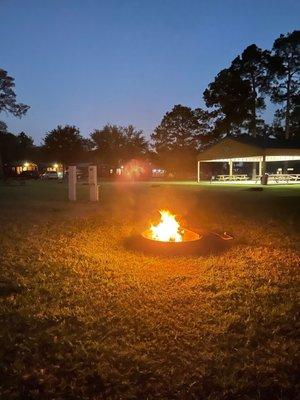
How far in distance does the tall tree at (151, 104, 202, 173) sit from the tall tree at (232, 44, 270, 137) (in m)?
12.0

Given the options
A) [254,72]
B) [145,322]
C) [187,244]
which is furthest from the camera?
[254,72]

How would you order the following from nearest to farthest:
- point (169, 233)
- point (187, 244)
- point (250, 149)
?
point (187, 244) < point (169, 233) < point (250, 149)

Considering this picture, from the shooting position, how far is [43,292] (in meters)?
5.00

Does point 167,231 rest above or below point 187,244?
above

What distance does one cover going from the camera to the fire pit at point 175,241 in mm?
6758

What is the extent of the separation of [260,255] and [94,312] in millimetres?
3699

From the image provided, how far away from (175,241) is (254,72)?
4917 cm

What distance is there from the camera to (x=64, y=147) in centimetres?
7494

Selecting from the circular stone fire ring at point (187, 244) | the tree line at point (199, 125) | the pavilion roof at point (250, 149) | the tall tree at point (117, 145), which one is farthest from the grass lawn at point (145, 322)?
the tall tree at point (117, 145)

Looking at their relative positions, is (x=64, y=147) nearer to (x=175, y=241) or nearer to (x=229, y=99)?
(x=229, y=99)

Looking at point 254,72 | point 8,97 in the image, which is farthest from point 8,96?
point 254,72

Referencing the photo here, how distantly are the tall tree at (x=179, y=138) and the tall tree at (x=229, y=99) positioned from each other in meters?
6.65

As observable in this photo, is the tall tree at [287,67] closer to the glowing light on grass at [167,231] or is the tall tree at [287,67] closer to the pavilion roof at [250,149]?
the pavilion roof at [250,149]

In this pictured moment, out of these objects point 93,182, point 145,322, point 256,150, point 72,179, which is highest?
point 256,150
